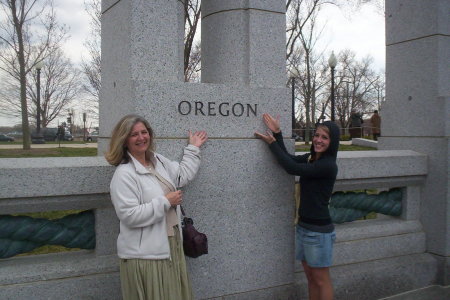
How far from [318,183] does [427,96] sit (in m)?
2.41

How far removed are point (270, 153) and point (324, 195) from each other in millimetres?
681

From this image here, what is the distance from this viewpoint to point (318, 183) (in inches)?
135

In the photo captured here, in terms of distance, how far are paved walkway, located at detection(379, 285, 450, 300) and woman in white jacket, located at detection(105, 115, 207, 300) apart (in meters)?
2.88

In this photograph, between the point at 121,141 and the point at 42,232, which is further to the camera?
the point at 42,232

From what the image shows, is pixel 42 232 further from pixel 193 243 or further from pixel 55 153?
pixel 55 153

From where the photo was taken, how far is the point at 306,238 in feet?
11.4

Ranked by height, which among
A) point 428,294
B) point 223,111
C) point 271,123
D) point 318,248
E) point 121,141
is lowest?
point 428,294

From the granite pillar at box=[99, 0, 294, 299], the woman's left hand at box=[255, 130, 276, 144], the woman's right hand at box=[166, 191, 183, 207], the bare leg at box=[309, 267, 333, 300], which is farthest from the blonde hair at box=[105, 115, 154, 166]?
the bare leg at box=[309, 267, 333, 300]

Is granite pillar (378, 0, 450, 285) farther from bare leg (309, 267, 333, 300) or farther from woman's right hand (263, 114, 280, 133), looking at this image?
woman's right hand (263, 114, 280, 133)

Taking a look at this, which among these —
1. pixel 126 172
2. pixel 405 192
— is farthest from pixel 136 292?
pixel 405 192

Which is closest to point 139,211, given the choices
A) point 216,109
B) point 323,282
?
point 216,109

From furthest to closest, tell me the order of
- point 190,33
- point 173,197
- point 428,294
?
1. point 190,33
2. point 428,294
3. point 173,197

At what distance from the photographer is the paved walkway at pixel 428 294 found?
4523 mm

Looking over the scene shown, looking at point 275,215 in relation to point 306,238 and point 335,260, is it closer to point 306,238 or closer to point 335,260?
point 306,238
